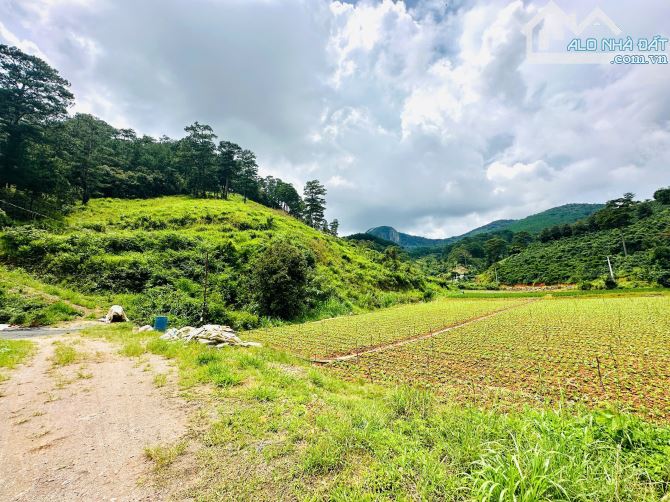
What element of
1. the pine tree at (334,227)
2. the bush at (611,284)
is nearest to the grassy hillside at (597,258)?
the bush at (611,284)

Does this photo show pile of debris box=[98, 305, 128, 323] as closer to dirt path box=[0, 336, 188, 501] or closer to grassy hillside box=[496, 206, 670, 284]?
dirt path box=[0, 336, 188, 501]

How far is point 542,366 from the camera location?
9.01 meters

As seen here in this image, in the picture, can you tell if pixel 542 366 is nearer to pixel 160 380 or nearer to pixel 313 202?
pixel 160 380

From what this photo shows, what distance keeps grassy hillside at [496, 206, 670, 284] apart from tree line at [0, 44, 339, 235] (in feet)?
174

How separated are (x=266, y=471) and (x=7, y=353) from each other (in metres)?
10.1

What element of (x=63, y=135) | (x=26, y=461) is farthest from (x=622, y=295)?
(x=63, y=135)

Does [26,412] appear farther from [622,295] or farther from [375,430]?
[622,295]

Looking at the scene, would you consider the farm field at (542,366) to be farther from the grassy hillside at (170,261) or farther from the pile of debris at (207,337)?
the grassy hillside at (170,261)

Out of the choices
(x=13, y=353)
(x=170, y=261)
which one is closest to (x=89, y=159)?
(x=170, y=261)

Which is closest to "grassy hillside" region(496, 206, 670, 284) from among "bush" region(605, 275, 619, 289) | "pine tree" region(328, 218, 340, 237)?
"bush" region(605, 275, 619, 289)

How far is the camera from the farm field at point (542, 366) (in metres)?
6.71

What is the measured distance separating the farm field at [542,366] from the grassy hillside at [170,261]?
40.7 ft

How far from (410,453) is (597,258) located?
8524cm

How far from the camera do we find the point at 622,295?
3766 cm
